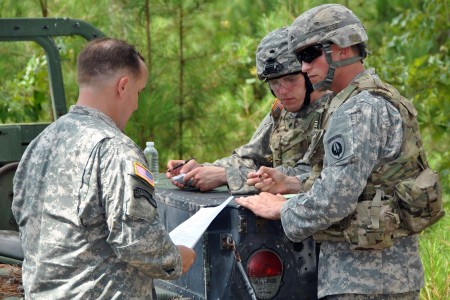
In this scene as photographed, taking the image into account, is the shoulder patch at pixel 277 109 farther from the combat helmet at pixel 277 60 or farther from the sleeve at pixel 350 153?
the sleeve at pixel 350 153

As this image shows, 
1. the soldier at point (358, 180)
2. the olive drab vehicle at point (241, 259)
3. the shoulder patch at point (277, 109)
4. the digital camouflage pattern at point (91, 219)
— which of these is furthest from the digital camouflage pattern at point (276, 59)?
the digital camouflage pattern at point (91, 219)

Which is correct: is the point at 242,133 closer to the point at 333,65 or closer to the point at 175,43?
the point at 175,43

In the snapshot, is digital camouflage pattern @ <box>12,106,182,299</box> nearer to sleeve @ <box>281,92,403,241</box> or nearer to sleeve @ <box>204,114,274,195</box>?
sleeve @ <box>281,92,403,241</box>

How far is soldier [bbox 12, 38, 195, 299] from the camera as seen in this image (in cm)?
299

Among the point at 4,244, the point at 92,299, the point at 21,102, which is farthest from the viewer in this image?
the point at 21,102

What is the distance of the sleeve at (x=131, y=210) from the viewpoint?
297cm

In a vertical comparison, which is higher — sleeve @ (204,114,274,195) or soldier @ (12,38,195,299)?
soldier @ (12,38,195,299)

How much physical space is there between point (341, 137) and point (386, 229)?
0.38 m

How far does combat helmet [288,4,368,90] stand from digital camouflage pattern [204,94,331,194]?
27.1 inches

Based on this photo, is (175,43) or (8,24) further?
(175,43)

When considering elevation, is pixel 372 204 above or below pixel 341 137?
below

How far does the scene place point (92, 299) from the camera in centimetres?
309

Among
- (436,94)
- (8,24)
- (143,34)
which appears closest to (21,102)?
(143,34)

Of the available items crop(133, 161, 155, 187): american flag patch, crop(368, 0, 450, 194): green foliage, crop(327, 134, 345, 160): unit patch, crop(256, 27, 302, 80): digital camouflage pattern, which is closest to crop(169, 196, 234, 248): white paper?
crop(133, 161, 155, 187): american flag patch
